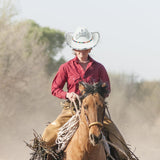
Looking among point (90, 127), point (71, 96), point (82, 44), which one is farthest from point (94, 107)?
point (82, 44)

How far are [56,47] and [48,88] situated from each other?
2075 cm

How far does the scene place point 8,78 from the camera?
31.6m

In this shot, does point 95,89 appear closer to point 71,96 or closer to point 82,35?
point 71,96

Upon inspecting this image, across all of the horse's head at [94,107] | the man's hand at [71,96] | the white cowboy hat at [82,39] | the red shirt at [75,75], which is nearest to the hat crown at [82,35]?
the white cowboy hat at [82,39]

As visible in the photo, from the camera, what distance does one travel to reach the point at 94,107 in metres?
6.39

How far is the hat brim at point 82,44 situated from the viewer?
302 inches

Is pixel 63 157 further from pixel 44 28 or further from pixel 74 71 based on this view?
pixel 44 28

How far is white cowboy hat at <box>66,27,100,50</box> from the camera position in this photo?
7707 mm

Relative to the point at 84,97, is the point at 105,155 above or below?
below

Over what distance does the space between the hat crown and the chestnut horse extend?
127 cm

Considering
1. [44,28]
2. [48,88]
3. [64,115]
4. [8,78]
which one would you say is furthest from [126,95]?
[64,115]

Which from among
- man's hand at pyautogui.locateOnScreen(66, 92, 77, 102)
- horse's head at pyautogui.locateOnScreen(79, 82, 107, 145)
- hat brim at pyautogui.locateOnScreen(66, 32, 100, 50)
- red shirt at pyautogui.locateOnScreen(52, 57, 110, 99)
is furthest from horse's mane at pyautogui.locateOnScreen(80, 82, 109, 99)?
hat brim at pyautogui.locateOnScreen(66, 32, 100, 50)

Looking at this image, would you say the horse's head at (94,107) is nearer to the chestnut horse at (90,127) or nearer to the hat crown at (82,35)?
the chestnut horse at (90,127)

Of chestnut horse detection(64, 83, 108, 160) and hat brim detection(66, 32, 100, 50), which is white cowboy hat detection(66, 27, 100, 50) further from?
chestnut horse detection(64, 83, 108, 160)
